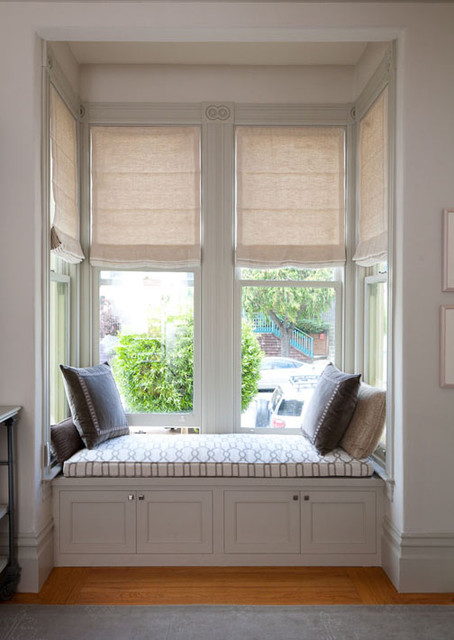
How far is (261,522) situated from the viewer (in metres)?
2.85

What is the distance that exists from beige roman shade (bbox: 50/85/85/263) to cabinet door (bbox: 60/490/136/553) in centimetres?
141

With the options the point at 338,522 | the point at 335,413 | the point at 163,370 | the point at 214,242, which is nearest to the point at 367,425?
the point at 335,413

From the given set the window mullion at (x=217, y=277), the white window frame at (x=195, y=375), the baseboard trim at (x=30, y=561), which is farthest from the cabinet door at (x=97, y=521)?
the window mullion at (x=217, y=277)

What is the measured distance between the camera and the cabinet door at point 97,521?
284cm

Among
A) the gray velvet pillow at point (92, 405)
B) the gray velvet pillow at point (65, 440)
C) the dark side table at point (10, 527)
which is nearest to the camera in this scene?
the dark side table at point (10, 527)

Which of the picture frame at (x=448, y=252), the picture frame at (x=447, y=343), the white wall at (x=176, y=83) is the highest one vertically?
the white wall at (x=176, y=83)

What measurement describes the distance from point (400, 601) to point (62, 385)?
2.27 m

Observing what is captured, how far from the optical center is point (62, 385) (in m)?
3.31

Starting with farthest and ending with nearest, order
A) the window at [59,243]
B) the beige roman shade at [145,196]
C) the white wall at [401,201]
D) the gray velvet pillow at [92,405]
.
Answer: the beige roman shade at [145,196]
the gray velvet pillow at [92,405]
the window at [59,243]
the white wall at [401,201]

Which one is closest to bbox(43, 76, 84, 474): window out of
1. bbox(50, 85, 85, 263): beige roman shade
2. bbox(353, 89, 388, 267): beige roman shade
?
bbox(50, 85, 85, 263): beige roman shade

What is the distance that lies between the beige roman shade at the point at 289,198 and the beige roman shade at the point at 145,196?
1.09 feet

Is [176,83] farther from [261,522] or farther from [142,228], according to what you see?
[261,522]

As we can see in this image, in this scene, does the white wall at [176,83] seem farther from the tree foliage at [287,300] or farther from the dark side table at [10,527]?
the dark side table at [10,527]

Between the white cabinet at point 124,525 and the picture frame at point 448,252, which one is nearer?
the picture frame at point 448,252
